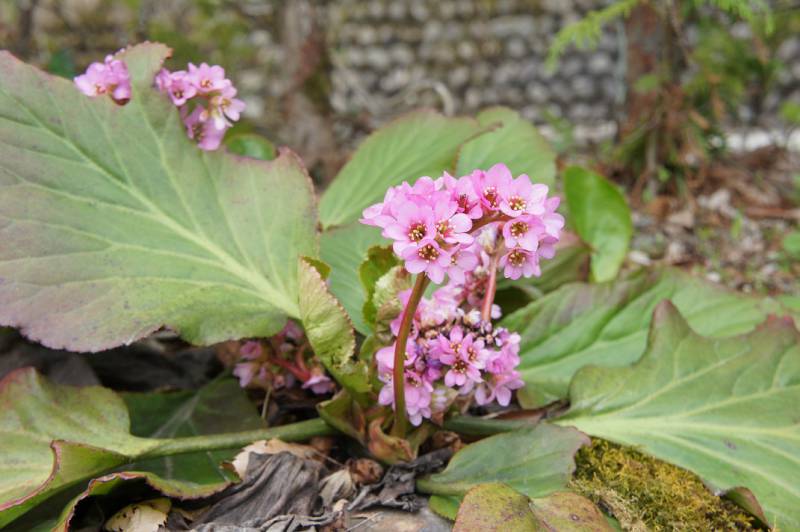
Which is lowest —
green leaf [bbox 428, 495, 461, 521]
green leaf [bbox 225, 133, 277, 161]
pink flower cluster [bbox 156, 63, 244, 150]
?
green leaf [bbox 428, 495, 461, 521]

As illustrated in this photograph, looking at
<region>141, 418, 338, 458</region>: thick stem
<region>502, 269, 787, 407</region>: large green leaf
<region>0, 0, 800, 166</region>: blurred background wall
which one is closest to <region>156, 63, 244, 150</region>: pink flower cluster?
<region>141, 418, 338, 458</region>: thick stem

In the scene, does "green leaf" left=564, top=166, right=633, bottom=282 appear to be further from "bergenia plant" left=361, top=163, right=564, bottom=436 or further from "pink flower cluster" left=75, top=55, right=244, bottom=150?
"pink flower cluster" left=75, top=55, right=244, bottom=150

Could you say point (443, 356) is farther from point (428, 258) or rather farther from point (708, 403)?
point (708, 403)

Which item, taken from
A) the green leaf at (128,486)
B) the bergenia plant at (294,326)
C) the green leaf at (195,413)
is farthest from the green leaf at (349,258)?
the green leaf at (128,486)

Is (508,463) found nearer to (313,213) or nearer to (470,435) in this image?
(470,435)

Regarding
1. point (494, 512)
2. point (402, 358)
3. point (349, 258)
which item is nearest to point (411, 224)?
point (402, 358)
